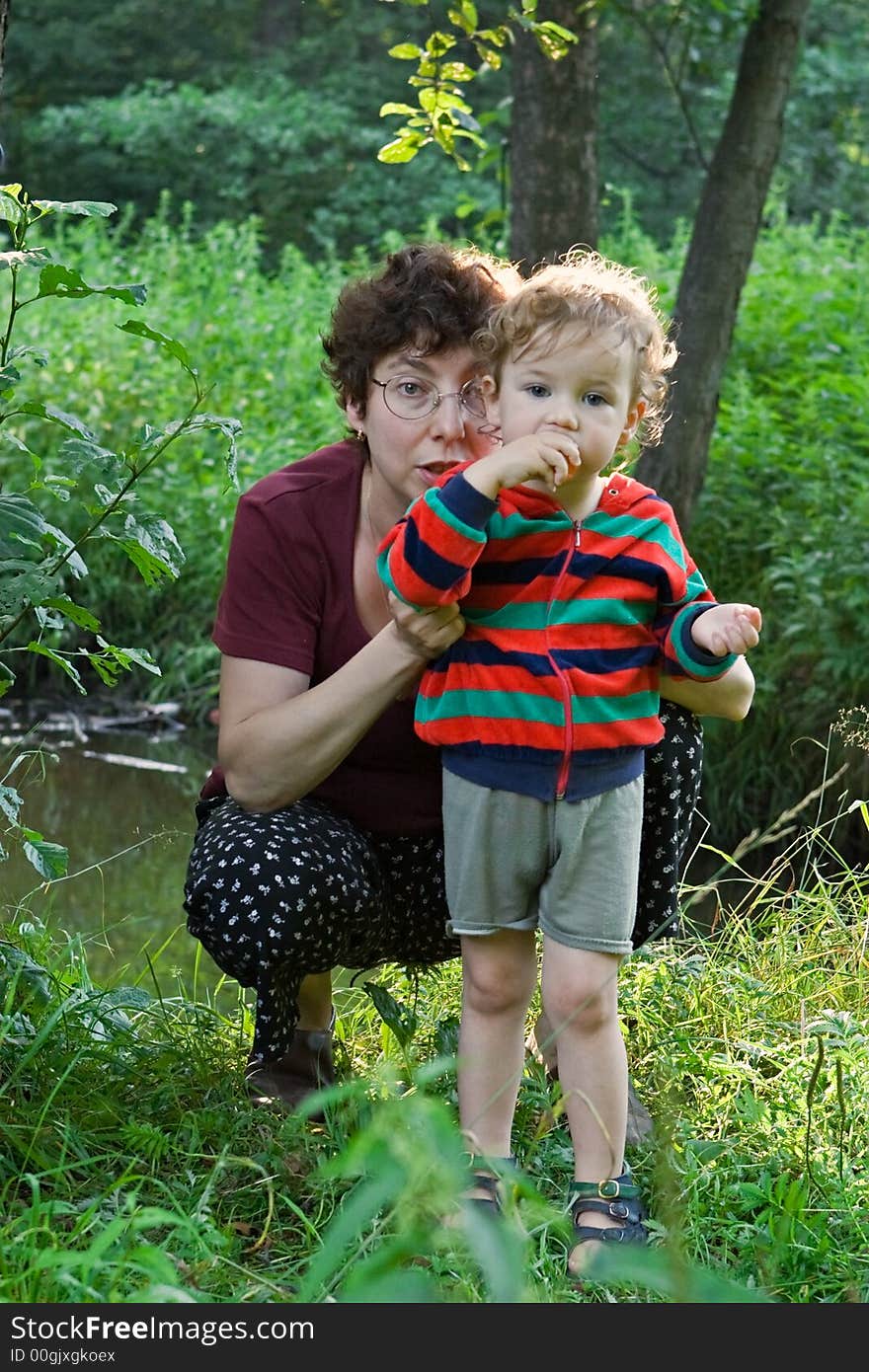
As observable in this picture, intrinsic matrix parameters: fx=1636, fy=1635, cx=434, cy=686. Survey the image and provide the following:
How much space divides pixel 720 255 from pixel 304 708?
313 centimetres

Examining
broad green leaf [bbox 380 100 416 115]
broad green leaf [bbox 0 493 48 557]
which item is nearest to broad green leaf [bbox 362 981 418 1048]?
broad green leaf [bbox 0 493 48 557]

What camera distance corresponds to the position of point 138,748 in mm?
5852

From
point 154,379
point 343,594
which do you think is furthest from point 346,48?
point 343,594

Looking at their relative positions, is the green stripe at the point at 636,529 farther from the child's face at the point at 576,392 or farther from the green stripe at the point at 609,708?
the green stripe at the point at 609,708

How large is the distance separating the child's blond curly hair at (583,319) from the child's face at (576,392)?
1 cm

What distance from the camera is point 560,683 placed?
1.94 m

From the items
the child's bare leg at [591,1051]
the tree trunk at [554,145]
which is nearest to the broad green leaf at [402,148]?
the tree trunk at [554,145]

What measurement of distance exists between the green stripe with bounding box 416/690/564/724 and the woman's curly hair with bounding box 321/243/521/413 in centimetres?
53

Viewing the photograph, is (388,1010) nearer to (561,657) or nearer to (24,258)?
(561,657)

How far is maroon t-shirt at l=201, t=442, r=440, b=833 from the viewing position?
2301 mm

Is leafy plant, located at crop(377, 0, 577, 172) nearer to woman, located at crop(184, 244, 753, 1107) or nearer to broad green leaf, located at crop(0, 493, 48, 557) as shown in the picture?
woman, located at crop(184, 244, 753, 1107)

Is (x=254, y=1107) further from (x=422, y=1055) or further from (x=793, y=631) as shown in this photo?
(x=793, y=631)

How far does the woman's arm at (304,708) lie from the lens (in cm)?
208

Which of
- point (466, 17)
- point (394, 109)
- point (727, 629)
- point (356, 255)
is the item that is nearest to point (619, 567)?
point (727, 629)
